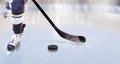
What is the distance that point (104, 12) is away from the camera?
130 inches

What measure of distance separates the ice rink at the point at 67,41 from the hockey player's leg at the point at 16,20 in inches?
2.5

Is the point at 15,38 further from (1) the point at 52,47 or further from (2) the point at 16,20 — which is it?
(1) the point at 52,47

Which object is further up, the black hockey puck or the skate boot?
the skate boot

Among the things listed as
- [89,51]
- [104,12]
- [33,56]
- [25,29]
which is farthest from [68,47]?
[104,12]

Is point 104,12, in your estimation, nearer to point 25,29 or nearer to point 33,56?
point 25,29

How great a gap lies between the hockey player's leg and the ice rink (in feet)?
0.21

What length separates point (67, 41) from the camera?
7.94ft

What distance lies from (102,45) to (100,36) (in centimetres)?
21

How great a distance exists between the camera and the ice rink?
6.92 ft

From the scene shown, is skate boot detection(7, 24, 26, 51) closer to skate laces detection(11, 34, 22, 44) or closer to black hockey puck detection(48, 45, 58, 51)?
skate laces detection(11, 34, 22, 44)

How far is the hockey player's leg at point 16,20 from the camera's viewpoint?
2.13 metres

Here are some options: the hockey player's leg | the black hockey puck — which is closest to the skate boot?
the hockey player's leg

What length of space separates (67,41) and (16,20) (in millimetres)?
523

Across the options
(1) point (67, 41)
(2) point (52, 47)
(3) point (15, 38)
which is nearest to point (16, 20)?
(3) point (15, 38)
